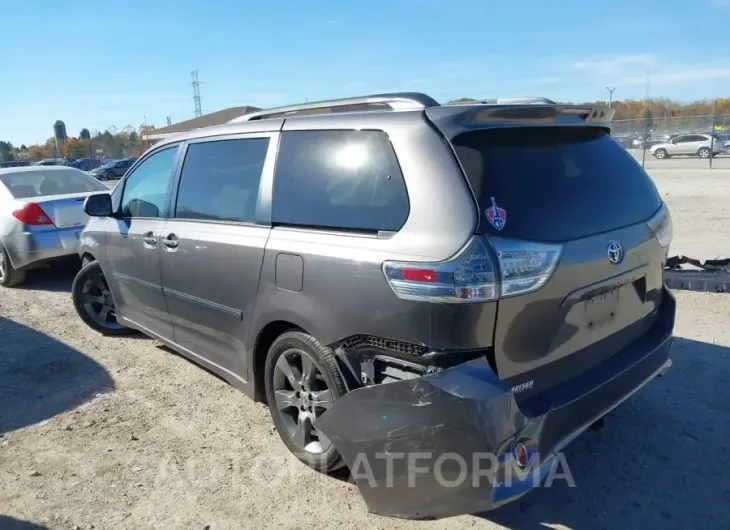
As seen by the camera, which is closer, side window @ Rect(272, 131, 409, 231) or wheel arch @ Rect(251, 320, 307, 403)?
side window @ Rect(272, 131, 409, 231)

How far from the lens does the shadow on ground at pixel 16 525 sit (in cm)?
276

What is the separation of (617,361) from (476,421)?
3.56 ft

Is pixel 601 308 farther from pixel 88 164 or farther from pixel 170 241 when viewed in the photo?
pixel 88 164

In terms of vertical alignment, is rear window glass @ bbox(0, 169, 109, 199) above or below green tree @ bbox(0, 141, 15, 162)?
below

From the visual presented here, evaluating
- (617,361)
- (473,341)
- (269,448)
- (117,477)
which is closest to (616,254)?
(617,361)

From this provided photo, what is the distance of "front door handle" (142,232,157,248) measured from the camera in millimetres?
4070

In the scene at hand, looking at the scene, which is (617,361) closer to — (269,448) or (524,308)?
(524,308)

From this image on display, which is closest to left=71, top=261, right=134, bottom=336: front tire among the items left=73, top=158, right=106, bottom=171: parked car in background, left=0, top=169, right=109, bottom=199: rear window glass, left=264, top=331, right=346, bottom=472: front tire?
left=0, top=169, right=109, bottom=199: rear window glass

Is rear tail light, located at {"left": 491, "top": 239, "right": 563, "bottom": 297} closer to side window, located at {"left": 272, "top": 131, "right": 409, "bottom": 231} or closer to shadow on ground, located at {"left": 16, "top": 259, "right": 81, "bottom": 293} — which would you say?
side window, located at {"left": 272, "top": 131, "right": 409, "bottom": 231}

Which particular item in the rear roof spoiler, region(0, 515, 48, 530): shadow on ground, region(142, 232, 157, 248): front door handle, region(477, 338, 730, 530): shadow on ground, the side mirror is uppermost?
the rear roof spoiler

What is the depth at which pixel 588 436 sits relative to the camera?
10.9 ft

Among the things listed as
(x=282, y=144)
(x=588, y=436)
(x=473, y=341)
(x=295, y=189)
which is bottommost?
(x=588, y=436)

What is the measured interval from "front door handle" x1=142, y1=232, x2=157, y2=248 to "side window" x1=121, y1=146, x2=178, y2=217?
0.16 meters

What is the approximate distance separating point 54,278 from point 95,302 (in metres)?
3.15
